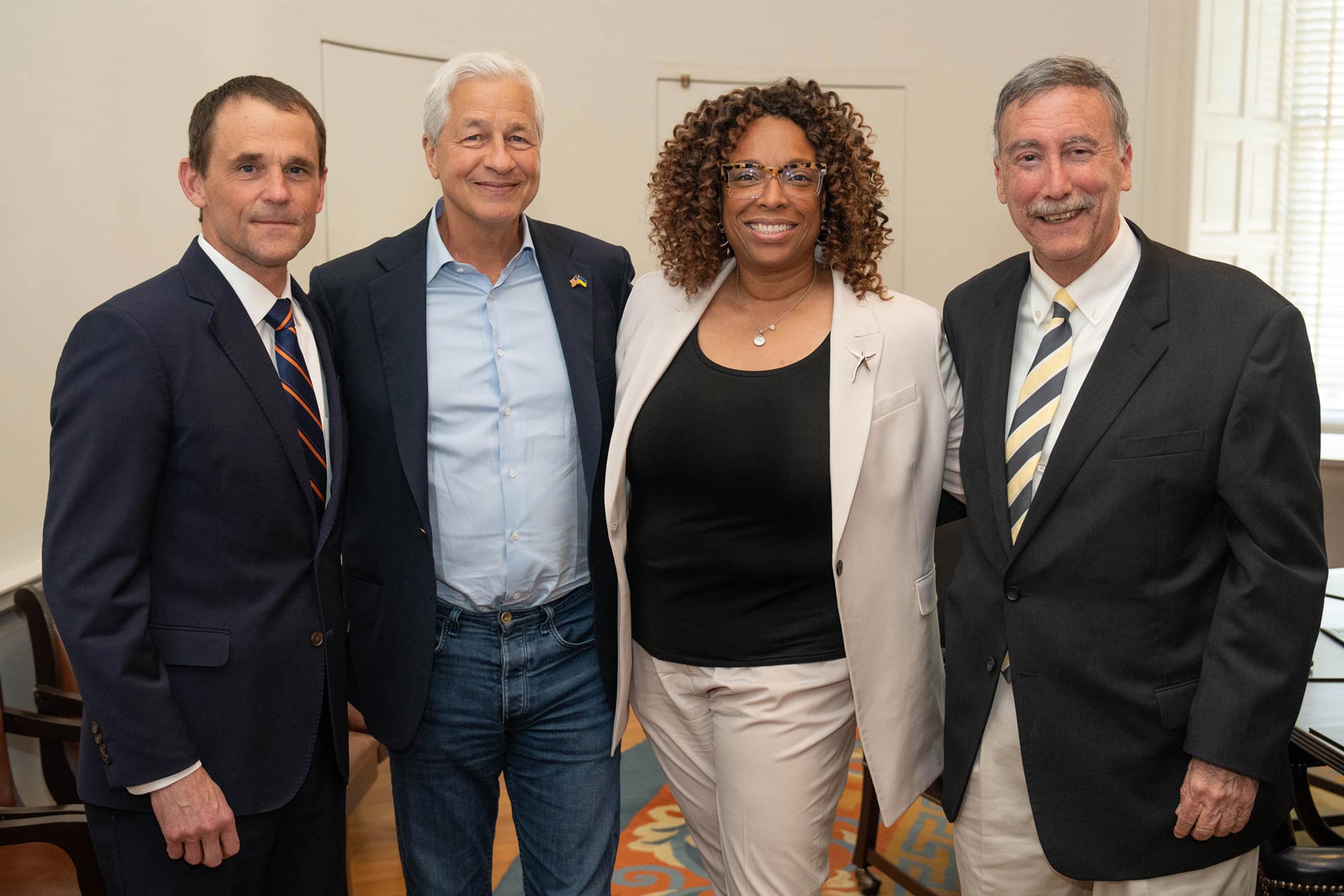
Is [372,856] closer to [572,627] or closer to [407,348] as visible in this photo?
[572,627]

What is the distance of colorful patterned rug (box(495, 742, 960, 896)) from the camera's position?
3340 millimetres

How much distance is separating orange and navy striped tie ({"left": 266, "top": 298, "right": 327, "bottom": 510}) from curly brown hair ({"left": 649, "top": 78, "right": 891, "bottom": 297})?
0.79 m

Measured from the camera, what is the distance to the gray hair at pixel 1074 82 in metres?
1.89

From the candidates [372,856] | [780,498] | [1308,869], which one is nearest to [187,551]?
[780,498]

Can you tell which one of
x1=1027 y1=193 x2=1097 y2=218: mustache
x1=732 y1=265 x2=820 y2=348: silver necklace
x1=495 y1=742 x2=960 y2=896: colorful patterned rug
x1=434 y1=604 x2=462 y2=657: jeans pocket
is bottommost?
x1=495 y1=742 x2=960 y2=896: colorful patterned rug

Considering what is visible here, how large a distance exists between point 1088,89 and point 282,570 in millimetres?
1600

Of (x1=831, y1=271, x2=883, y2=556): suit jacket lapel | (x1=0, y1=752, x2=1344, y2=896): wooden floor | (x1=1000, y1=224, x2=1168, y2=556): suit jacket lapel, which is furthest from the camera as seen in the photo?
(x1=0, y1=752, x2=1344, y2=896): wooden floor

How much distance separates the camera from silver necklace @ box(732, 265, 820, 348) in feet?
7.29

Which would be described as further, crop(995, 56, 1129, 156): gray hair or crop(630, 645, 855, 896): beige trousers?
crop(630, 645, 855, 896): beige trousers

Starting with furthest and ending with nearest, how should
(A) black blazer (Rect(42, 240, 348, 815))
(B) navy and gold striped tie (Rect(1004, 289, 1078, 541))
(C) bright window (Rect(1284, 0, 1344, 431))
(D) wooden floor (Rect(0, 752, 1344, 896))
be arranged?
(C) bright window (Rect(1284, 0, 1344, 431)), (D) wooden floor (Rect(0, 752, 1344, 896)), (B) navy and gold striped tie (Rect(1004, 289, 1078, 541)), (A) black blazer (Rect(42, 240, 348, 815))

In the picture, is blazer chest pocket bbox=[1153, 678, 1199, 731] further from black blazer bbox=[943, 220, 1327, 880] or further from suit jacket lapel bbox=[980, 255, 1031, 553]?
suit jacket lapel bbox=[980, 255, 1031, 553]

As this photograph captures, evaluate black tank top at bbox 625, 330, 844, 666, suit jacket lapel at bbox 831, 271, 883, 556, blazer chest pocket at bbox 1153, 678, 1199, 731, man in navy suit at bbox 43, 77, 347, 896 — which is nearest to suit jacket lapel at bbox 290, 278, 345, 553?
man in navy suit at bbox 43, 77, 347, 896

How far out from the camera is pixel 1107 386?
5.82ft

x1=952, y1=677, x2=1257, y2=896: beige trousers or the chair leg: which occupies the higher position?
x1=952, y1=677, x2=1257, y2=896: beige trousers
